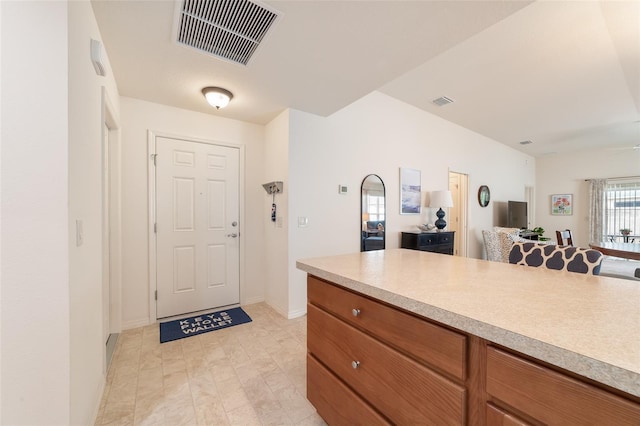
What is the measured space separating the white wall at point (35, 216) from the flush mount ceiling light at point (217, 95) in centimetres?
143

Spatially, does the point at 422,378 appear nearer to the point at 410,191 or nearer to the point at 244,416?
the point at 244,416

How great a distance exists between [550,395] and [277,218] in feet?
9.25

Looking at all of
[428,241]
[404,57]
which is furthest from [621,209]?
[404,57]

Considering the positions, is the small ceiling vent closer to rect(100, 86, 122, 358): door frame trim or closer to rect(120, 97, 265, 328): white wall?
rect(120, 97, 265, 328): white wall

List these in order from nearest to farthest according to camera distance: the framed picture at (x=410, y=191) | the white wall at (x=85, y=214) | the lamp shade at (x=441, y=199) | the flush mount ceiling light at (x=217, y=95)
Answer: the white wall at (x=85, y=214)
the flush mount ceiling light at (x=217, y=95)
the framed picture at (x=410, y=191)
the lamp shade at (x=441, y=199)

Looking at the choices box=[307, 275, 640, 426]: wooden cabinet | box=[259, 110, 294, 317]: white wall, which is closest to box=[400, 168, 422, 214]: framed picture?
box=[259, 110, 294, 317]: white wall

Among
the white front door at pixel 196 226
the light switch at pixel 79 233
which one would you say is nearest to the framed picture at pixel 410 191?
the white front door at pixel 196 226

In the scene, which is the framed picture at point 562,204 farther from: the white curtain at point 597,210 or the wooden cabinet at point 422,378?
the wooden cabinet at point 422,378

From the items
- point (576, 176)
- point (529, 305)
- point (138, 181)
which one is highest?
point (576, 176)

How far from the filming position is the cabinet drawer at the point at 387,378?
80cm

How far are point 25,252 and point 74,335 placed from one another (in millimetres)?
449

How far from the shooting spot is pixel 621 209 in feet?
20.0

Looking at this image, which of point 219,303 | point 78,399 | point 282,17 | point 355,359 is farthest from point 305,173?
point 78,399

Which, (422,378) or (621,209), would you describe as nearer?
(422,378)
